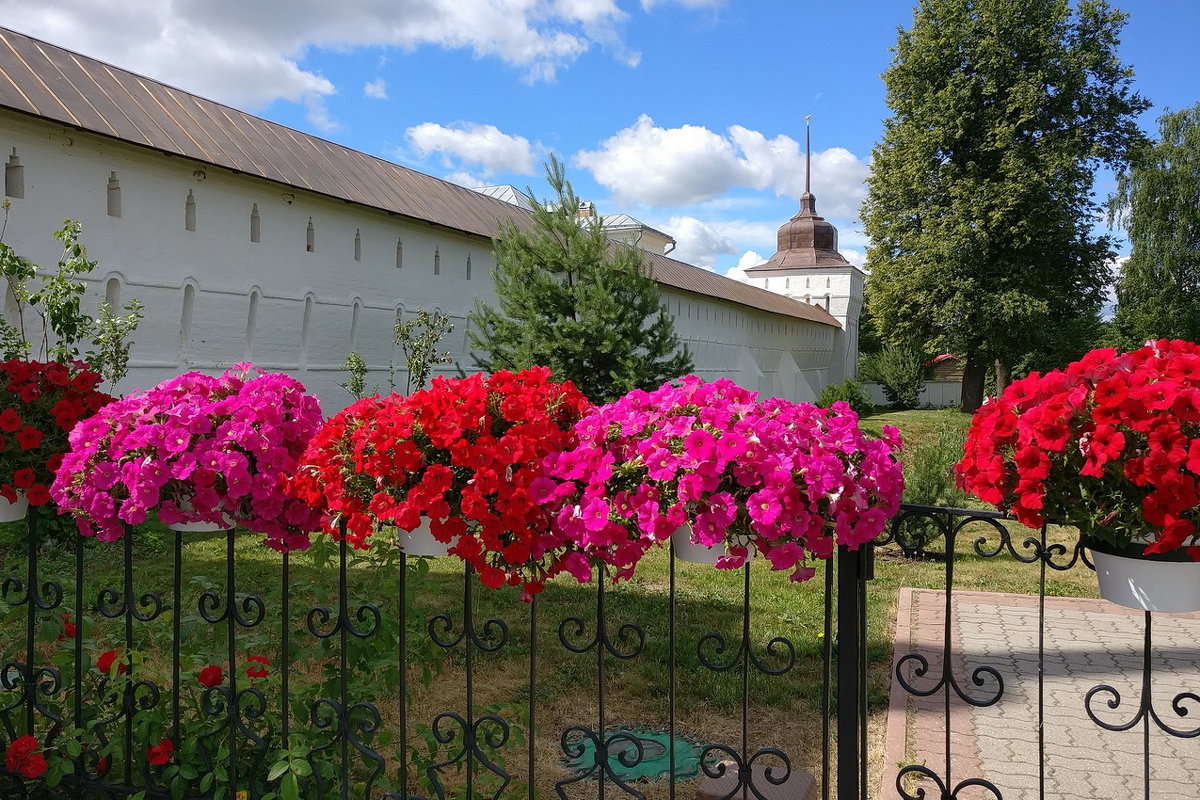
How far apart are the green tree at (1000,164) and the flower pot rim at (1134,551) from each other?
70.5ft

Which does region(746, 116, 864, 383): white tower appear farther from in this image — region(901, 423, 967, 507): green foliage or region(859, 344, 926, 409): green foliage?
region(901, 423, 967, 507): green foliage

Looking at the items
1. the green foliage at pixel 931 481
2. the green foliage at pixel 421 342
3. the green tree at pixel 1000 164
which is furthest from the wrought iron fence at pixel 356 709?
the green tree at pixel 1000 164

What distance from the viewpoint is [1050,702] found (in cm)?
448

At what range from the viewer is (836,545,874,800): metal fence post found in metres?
2.12

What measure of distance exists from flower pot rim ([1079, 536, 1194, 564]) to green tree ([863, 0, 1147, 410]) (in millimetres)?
21497

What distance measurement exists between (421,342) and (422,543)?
1231cm

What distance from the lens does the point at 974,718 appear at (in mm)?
4227

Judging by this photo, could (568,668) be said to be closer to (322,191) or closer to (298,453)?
(298,453)

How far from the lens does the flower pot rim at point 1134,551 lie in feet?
6.16

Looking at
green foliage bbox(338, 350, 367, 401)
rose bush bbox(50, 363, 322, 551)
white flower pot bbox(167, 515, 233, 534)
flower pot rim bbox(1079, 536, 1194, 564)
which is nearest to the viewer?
flower pot rim bbox(1079, 536, 1194, 564)

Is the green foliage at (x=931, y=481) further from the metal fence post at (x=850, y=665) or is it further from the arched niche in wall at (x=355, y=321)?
the arched niche in wall at (x=355, y=321)

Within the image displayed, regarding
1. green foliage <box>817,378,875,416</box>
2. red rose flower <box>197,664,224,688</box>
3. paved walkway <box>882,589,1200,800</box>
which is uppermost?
green foliage <box>817,378,875,416</box>

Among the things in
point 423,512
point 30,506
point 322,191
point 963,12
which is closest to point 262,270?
point 322,191

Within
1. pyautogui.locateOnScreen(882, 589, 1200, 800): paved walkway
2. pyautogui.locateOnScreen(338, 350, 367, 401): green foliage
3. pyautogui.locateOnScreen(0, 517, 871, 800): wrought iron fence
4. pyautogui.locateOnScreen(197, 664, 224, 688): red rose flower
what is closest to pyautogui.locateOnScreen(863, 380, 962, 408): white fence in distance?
pyautogui.locateOnScreen(338, 350, 367, 401): green foliage
